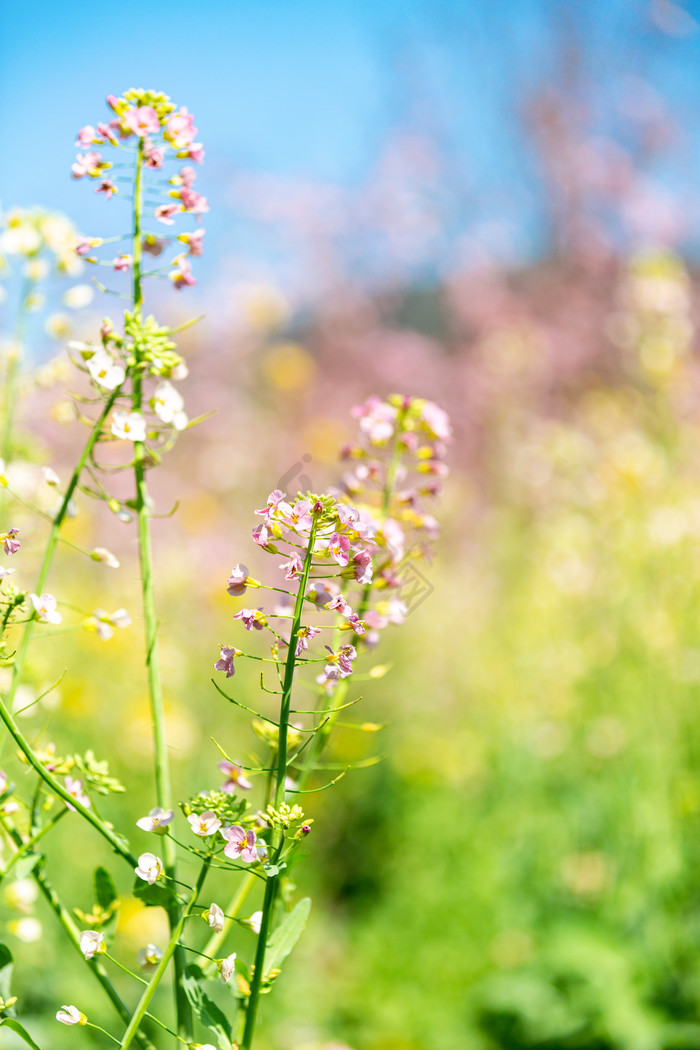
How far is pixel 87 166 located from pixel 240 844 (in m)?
0.60

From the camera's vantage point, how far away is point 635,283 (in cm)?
378

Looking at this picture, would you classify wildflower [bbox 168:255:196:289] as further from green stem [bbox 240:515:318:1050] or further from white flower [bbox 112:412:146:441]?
green stem [bbox 240:515:318:1050]

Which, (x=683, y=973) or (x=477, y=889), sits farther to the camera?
(x=477, y=889)

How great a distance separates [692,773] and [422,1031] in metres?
1.20

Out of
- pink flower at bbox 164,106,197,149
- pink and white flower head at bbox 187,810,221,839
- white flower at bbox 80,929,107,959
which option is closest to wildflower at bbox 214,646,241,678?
pink and white flower head at bbox 187,810,221,839

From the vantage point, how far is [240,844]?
610 mm

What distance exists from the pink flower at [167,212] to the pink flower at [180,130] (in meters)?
0.05

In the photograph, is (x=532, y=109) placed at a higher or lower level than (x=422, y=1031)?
higher

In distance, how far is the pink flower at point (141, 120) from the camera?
Result: 75 centimetres

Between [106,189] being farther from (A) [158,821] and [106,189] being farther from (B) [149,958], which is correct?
(B) [149,958]

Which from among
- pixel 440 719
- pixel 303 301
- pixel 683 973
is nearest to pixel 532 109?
pixel 303 301

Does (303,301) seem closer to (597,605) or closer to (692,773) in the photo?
(597,605)

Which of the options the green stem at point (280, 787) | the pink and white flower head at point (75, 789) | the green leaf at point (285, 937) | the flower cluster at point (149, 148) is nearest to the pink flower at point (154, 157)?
the flower cluster at point (149, 148)

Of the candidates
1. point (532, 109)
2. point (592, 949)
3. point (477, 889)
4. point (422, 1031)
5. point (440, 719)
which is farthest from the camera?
point (532, 109)
